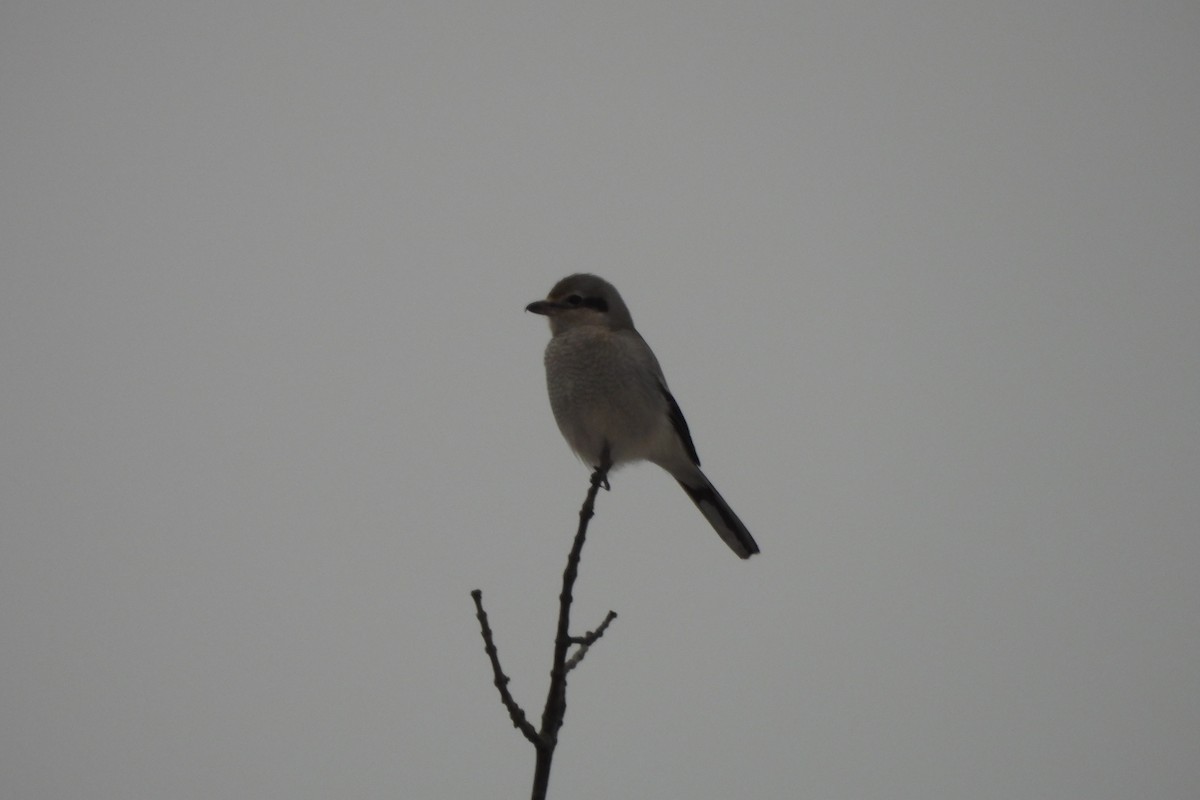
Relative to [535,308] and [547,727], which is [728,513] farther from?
[547,727]

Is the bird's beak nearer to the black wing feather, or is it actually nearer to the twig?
the black wing feather

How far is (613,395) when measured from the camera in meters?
4.18

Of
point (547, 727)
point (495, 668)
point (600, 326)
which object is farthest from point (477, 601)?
point (600, 326)

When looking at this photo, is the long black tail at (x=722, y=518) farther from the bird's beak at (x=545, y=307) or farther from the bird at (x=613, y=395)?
the bird's beak at (x=545, y=307)

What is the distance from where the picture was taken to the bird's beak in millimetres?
4465

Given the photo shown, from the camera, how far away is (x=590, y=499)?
2.57 metres

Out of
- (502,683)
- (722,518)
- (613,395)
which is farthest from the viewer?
(722,518)

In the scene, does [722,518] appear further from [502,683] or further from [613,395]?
[502,683]

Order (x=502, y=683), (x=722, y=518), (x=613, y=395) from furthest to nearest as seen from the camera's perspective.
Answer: (x=722, y=518), (x=613, y=395), (x=502, y=683)

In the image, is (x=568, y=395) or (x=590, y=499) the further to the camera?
(x=568, y=395)

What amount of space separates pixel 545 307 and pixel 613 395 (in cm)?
60

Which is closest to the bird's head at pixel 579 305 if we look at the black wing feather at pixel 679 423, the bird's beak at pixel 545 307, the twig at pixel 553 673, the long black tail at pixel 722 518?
the bird's beak at pixel 545 307

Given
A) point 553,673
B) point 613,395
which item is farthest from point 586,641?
point 613,395

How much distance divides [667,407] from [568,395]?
50cm
